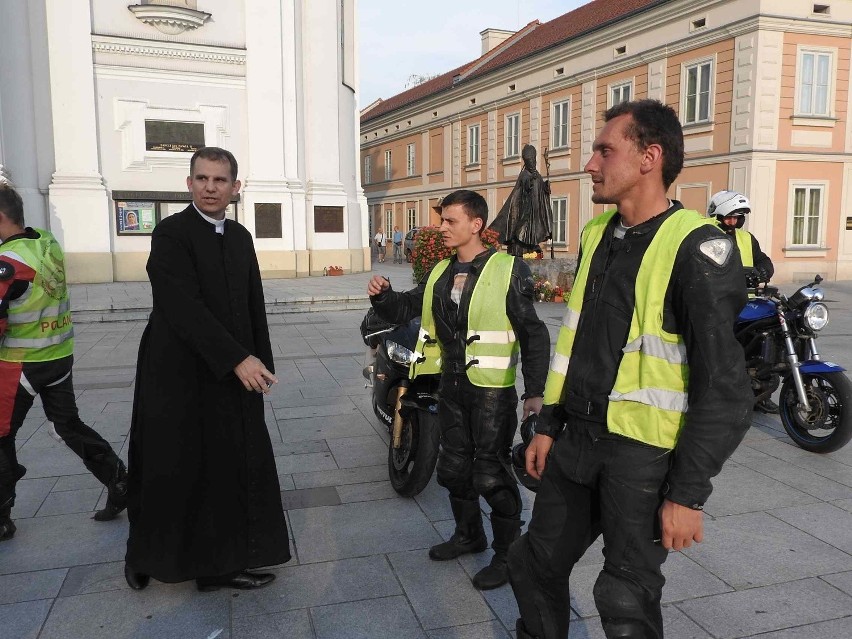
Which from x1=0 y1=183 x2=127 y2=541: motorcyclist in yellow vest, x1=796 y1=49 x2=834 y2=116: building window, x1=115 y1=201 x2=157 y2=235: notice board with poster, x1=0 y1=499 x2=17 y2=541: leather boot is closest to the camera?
x1=0 y1=183 x2=127 y2=541: motorcyclist in yellow vest

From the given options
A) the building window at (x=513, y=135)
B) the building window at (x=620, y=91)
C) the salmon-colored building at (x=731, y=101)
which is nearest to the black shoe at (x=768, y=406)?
the salmon-colored building at (x=731, y=101)

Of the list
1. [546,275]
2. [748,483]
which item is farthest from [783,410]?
[546,275]

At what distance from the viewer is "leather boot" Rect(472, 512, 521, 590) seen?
126 inches

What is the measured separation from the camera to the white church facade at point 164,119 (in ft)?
57.2

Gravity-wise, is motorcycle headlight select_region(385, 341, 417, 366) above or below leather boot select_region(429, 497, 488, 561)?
above

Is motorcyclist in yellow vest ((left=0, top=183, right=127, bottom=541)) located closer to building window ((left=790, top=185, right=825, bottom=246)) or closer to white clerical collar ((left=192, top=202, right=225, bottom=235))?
white clerical collar ((left=192, top=202, right=225, bottom=235))

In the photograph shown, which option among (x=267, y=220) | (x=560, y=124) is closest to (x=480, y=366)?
(x=267, y=220)

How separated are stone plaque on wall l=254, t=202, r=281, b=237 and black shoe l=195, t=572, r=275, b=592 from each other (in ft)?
55.2

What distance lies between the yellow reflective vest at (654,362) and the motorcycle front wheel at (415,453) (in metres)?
2.34

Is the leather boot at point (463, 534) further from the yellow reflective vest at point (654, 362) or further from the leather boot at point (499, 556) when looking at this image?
the yellow reflective vest at point (654, 362)

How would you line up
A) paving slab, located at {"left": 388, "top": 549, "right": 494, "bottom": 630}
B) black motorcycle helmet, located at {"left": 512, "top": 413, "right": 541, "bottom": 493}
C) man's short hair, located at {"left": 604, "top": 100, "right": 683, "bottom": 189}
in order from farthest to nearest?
paving slab, located at {"left": 388, "top": 549, "right": 494, "bottom": 630} < black motorcycle helmet, located at {"left": 512, "top": 413, "right": 541, "bottom": 493} < man's short hair, located at {"left": 604, "top": 100, "right": 683, "bottom": 189}

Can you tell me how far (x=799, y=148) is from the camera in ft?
64.7

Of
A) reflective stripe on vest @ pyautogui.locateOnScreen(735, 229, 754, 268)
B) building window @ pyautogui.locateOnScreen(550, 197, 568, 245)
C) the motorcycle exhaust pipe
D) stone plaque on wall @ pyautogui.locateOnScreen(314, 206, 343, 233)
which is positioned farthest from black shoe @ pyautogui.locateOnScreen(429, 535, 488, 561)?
building window @ pyautogui.locateOnScreen(550, 197, 568, 245)

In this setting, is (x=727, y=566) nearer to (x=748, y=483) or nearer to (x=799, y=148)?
(x=748, y=483)
